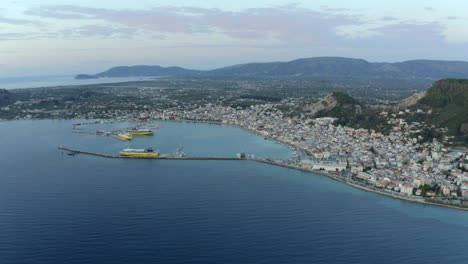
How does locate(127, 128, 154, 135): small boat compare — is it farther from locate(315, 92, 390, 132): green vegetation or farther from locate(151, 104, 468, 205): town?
locate(315, 92, 390, 132): green vegetation

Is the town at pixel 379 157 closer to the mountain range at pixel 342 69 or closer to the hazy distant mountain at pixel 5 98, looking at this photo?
the hazy distant mountain at pixel 5 98

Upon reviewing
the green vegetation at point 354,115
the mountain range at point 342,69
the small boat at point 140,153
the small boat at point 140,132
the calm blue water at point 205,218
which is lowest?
the calm blue water at point 205,218

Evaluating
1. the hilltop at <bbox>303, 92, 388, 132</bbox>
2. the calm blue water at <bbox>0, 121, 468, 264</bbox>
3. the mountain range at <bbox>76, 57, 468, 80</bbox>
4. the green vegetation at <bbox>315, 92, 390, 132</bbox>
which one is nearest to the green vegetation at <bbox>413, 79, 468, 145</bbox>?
the green vegetation at <bbox>315, 92, 390, 132</bbox>

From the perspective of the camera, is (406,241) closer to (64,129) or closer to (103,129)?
(103,129)

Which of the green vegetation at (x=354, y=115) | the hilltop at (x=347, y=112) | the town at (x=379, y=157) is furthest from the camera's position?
the hilltop at (x=347, y=112)

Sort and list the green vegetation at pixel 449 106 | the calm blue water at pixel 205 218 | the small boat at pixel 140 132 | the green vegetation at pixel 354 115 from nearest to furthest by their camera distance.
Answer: the calm blue water at pixel 205 218
the green vegetation at pixel 449 106
the green vegetation at pixel 354 115
the small boat at pixel 140 132

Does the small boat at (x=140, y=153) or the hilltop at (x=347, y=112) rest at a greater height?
the hilltop at (x=347, y=112)

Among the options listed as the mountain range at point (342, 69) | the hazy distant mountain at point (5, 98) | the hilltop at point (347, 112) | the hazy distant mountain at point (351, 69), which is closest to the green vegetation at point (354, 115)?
the hilltop at point (347, 112)

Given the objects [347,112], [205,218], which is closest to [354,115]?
[347,112]
